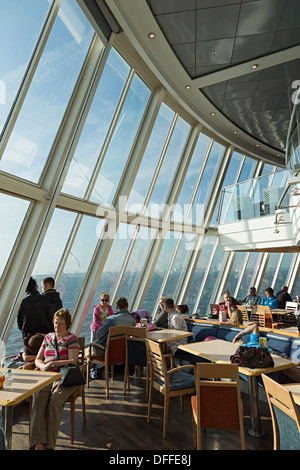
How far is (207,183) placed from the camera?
1066 centimetres

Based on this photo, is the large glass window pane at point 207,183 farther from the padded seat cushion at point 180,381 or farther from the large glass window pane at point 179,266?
the padded seat cushion at point 180,381

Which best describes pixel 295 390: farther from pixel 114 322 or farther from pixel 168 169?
pixel 168 169

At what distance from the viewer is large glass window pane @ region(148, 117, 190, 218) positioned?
27.8ft

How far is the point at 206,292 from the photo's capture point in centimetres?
1177

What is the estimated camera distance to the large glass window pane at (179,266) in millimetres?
9938

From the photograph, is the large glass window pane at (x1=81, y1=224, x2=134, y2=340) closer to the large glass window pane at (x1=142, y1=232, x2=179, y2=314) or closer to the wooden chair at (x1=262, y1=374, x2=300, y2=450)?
the large glass window pane at (x1=142, y1=232, x2=179, y2=314)

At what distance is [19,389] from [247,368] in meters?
2.36

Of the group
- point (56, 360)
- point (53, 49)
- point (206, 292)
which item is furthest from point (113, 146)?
point (206, 292)

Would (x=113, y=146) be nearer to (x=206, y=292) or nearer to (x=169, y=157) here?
(x=169, y=157)

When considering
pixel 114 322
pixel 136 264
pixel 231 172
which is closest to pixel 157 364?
pixel 114 322

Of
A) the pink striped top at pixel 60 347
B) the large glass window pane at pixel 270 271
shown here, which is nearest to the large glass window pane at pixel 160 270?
the pink striped top at pixel 60 347

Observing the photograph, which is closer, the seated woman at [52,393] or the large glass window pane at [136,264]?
the seated woman at [52,393]

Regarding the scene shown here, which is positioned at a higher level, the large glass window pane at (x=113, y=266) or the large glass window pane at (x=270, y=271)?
the large glass window pane at (x=270, y=271)

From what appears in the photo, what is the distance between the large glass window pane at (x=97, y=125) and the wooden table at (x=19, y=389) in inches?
141
